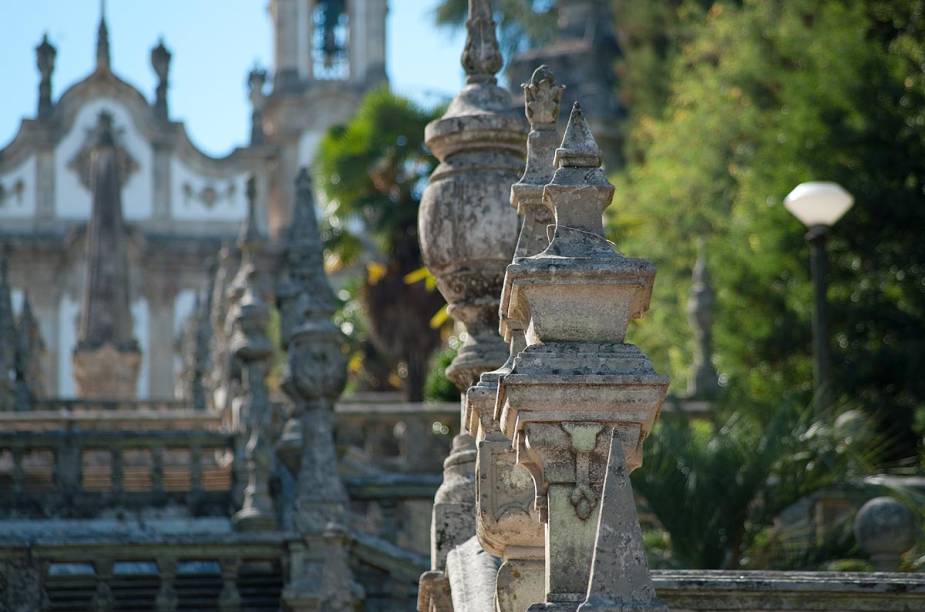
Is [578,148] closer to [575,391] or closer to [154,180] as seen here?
[575,391]

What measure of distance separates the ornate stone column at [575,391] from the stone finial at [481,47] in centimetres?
363

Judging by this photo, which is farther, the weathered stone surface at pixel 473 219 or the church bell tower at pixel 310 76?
the church bell tower at pixel 310 76

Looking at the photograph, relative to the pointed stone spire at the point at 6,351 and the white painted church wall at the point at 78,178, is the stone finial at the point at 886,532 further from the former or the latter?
the white painted church wall at the point at 78,178

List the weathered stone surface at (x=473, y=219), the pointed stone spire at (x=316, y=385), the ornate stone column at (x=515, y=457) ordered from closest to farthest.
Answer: the ornate stone column at (x=515, y=457), the weathered stone surface at (x=473, y=219), the pointed stone spire at (x=316, y=385)

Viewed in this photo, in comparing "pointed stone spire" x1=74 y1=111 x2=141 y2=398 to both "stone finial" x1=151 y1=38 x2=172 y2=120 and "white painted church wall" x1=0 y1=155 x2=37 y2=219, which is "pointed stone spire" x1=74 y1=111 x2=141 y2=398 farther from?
"white painted church wall" x1=0 y1=155 x2=37 y2=219

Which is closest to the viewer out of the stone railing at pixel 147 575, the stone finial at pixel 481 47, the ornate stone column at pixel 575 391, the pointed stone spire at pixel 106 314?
the ornate stone column at pixel 575 391

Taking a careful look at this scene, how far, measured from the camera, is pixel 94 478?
61.6ft

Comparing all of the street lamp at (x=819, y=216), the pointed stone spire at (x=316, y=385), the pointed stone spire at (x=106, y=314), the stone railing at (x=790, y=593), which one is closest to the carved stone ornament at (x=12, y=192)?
the pointed stone spire at (x=106, y=314)

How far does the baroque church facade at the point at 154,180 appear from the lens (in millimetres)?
51719

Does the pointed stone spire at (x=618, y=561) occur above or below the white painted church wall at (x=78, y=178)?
below

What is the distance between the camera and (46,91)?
5459 centimetres

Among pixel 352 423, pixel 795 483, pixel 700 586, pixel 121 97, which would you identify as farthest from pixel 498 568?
pixel 121 97

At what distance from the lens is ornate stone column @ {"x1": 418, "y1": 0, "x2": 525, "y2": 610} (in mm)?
8930

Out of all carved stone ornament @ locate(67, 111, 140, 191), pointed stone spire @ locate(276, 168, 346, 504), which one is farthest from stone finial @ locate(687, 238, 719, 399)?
carved stone ornament @ locate(67, 111, 140, 191)
